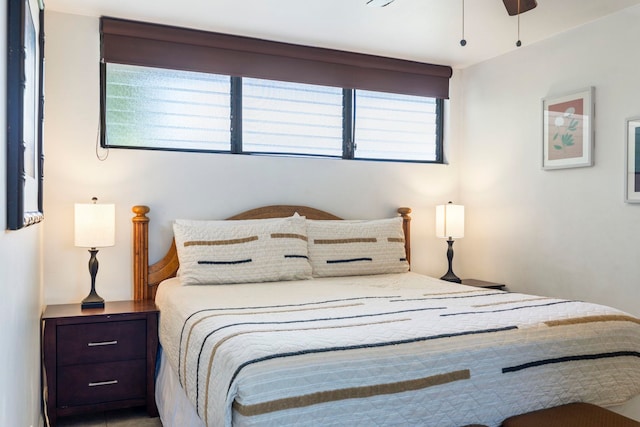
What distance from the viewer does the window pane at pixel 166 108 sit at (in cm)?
330

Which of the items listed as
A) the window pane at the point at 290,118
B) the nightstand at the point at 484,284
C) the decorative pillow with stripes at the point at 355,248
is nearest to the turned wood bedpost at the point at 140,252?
the window pane at the point at 290,118

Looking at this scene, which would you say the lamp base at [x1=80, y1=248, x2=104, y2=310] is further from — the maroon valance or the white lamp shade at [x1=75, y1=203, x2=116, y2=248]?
the maroon valance

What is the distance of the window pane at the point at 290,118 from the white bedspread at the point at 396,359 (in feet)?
5.14

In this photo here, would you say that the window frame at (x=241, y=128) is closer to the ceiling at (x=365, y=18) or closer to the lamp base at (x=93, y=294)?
the ceiling at (x=365, y=18)

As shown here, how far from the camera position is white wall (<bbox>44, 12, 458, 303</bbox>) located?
123 inches

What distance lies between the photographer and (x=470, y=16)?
3.13 m

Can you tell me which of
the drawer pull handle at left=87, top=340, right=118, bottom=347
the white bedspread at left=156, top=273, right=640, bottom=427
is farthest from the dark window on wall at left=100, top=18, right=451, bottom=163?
the white bedspread at left=156, top=273, right=640, bottom=427

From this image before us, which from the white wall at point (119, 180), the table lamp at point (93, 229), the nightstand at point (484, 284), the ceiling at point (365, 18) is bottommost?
the nightstand at point (484, 284)

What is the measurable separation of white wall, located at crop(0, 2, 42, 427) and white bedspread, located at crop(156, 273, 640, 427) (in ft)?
1.86

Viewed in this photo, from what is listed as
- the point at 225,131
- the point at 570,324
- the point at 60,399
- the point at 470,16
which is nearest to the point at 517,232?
the point at 470,16

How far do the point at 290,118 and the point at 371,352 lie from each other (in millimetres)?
2428

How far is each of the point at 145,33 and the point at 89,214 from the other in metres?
1.17

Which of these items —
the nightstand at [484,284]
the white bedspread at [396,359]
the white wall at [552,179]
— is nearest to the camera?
the white bedspread at [396,359]

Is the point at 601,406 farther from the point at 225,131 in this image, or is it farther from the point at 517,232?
the point at 225,131
